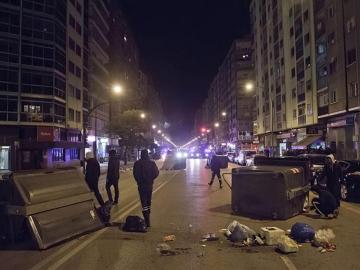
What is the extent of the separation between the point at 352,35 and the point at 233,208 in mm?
27959

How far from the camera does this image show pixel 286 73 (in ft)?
196

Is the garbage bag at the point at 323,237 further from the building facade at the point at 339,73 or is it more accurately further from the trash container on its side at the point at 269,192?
the building facade at the point at 339,73

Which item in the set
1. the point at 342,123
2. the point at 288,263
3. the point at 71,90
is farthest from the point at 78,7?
the point at 288,263

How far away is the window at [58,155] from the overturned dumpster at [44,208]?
43313mm

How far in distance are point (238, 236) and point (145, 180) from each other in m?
2.72

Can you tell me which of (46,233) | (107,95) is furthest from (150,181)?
(107,95)

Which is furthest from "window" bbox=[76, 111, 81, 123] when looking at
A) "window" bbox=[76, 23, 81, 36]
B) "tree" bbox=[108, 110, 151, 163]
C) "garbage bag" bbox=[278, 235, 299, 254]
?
"garbage bag" bbox=[278, 235, 299, 254]

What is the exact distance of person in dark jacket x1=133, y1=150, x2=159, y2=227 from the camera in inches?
408

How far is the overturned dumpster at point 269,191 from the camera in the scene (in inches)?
452

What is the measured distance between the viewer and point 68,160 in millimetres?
56188

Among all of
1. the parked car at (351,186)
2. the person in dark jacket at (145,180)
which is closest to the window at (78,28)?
the parked car at (351,186)

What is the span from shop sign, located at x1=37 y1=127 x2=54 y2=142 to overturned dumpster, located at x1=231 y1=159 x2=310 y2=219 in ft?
127

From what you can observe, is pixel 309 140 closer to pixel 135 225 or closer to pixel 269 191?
pixel 269 191

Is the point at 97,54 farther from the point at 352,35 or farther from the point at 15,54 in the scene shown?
the point at 352,35
